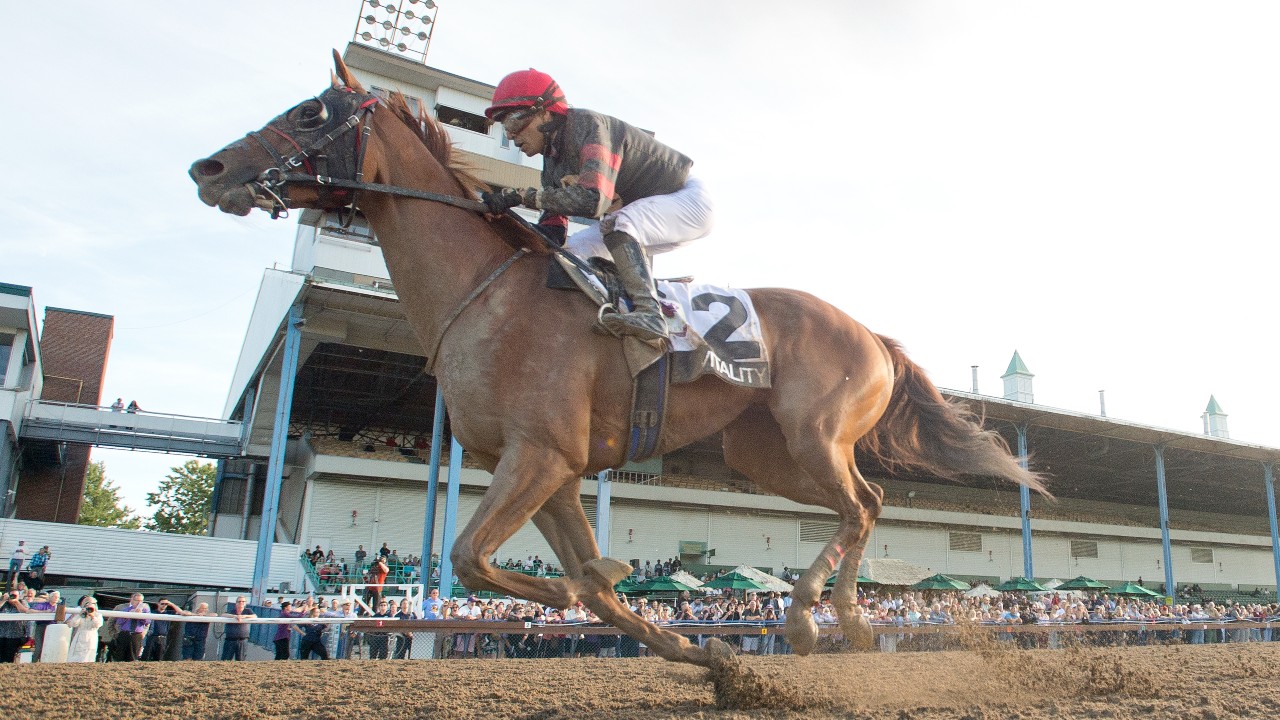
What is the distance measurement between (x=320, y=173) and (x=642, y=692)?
137 inches

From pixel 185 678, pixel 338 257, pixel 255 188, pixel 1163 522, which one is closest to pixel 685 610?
pixel 338 257

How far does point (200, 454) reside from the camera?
31922 mm

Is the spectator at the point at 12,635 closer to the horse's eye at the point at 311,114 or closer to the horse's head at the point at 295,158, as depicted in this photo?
the horse's head at the point at 295,158

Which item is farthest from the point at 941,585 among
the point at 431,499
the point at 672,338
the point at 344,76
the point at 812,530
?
the point at 344,76

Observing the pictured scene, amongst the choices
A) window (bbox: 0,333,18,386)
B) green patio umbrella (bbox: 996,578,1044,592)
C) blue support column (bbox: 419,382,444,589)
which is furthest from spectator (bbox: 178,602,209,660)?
green patio umbrella (bbox: 996,578,1044,592)

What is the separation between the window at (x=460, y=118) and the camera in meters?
26.5

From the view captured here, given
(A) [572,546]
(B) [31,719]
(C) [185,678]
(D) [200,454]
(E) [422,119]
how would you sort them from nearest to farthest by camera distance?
(B) [31,719], (A) [572,546], (E) [422,119], (C) [185,678], (D) [200,454]

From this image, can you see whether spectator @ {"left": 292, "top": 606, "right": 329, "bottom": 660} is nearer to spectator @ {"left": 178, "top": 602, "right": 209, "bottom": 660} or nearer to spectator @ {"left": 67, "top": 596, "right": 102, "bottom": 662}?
spectator @ {"left": 178, "top": 602, "right": 209, "bottom": 660}

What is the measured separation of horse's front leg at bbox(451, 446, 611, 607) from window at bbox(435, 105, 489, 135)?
2316 cm

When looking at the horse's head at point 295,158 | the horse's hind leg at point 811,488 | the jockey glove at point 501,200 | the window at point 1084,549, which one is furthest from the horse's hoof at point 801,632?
the window at point 1084,549

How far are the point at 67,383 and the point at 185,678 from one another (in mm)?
→ 34365

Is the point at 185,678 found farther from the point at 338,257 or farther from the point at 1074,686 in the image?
the point at 338,257

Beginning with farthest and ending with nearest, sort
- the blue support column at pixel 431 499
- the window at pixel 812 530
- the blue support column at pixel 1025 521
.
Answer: the window at pixel 812 530 < the blue support column at pixel 1025 521 < the blue support column at pixel 431 499

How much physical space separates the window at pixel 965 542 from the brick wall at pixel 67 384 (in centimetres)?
3525
